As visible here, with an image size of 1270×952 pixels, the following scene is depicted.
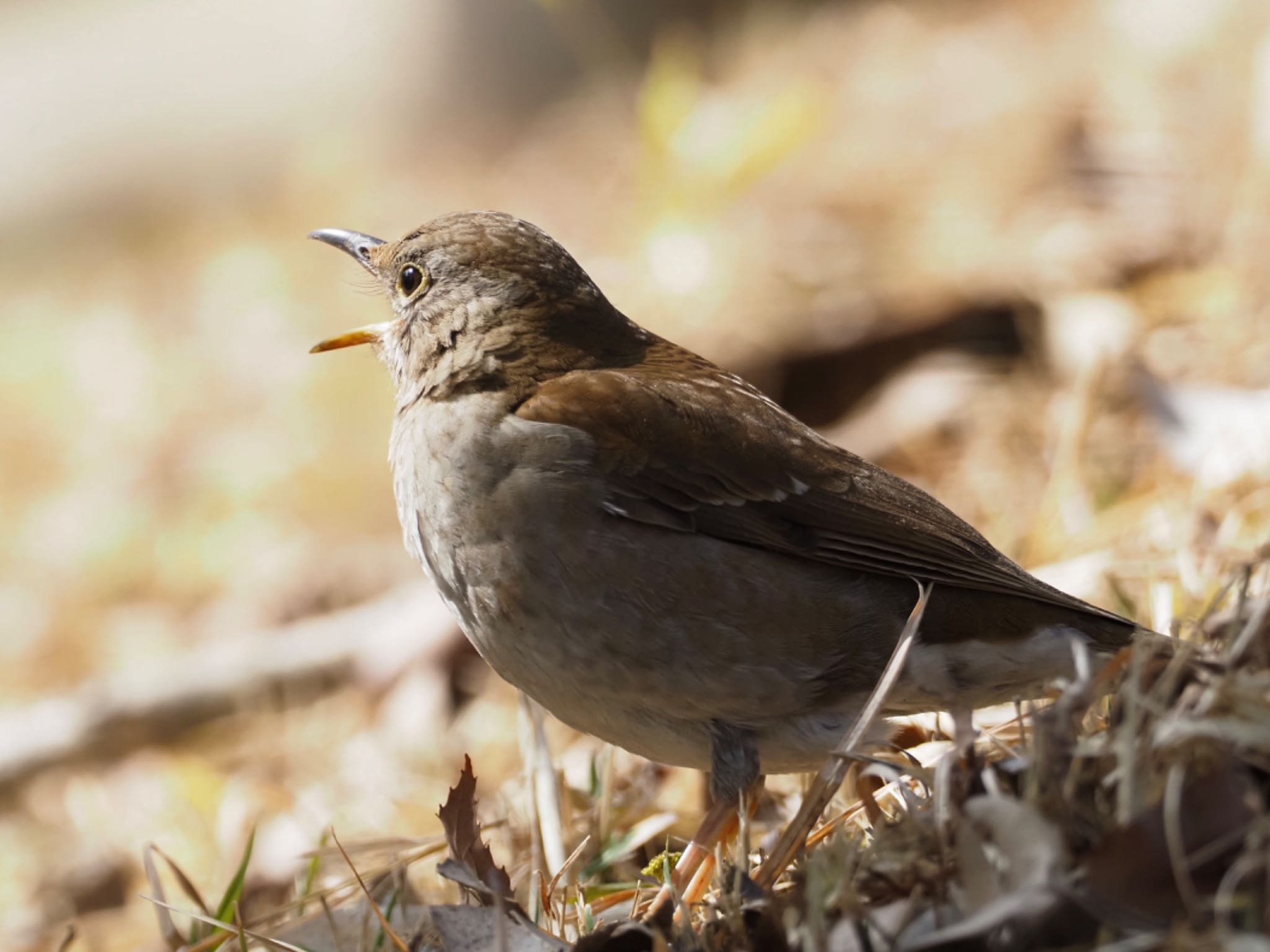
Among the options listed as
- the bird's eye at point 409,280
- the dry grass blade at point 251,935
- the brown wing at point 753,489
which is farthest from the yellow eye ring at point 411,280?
the dry grass blade at point 251,935

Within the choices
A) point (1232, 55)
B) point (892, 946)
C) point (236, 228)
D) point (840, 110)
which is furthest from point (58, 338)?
point (892, 946)

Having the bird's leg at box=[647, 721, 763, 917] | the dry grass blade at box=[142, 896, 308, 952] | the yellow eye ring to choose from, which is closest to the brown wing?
the bird's leg at box=[647, 721, 763, 917]

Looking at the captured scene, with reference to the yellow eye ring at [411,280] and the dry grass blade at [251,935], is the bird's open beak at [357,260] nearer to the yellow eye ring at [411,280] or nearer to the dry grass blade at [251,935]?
the yellow eye ring at [411,280]

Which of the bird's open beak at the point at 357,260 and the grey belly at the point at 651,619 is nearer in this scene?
Result: the grey belly at the point at 651,619

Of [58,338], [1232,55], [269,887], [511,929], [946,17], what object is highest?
[946,17]

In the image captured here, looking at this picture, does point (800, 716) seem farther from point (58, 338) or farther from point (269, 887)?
point (58, 338)

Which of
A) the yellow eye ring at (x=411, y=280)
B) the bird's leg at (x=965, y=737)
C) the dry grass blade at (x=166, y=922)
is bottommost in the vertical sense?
the dry grass blade at (x=166, y=922)

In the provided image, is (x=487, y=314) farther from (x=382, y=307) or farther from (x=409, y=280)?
(x=382, y=307)
